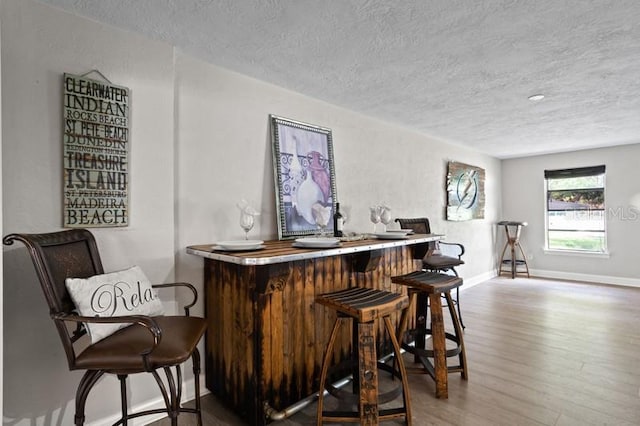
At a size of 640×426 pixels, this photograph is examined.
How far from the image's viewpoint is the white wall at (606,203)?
5332mm

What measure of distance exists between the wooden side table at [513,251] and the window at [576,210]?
524 millimetres

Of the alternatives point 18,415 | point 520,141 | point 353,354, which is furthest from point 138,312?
point 520,141

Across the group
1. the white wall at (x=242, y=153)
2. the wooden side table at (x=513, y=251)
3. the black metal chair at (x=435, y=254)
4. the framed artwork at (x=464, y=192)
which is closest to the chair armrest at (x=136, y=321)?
the white wall at (x=242, y=153)

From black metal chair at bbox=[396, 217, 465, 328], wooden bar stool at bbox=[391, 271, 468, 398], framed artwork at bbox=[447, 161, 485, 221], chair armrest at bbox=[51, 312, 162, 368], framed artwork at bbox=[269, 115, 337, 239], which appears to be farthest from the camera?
framed artwork at bbox=[447, 161, 485, 221]

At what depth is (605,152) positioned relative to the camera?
552 cm

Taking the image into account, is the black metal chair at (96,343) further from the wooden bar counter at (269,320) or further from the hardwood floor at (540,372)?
the hardwood floor at (540,372)

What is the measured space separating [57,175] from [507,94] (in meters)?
3.50

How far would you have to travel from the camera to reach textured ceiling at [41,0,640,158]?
1730mm

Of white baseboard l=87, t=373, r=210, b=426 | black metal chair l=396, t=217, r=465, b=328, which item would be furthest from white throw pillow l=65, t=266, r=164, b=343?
black metal chair l=396, t=217, r=465, b=328

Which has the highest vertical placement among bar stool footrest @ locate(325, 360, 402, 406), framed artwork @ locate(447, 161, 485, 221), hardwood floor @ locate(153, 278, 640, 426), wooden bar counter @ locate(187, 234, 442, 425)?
framed artwork @ locate(447, 161, 485, 221)

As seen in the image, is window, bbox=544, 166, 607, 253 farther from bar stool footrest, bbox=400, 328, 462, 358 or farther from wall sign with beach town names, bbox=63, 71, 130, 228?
wall sign with beach town names, bbox=63, 71, 130, 228

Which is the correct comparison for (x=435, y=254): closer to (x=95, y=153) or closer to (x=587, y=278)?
(x=95, y=153)

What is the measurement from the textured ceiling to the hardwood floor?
2338mm

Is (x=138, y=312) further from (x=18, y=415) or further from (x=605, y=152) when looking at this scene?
(x=605, y=152)
